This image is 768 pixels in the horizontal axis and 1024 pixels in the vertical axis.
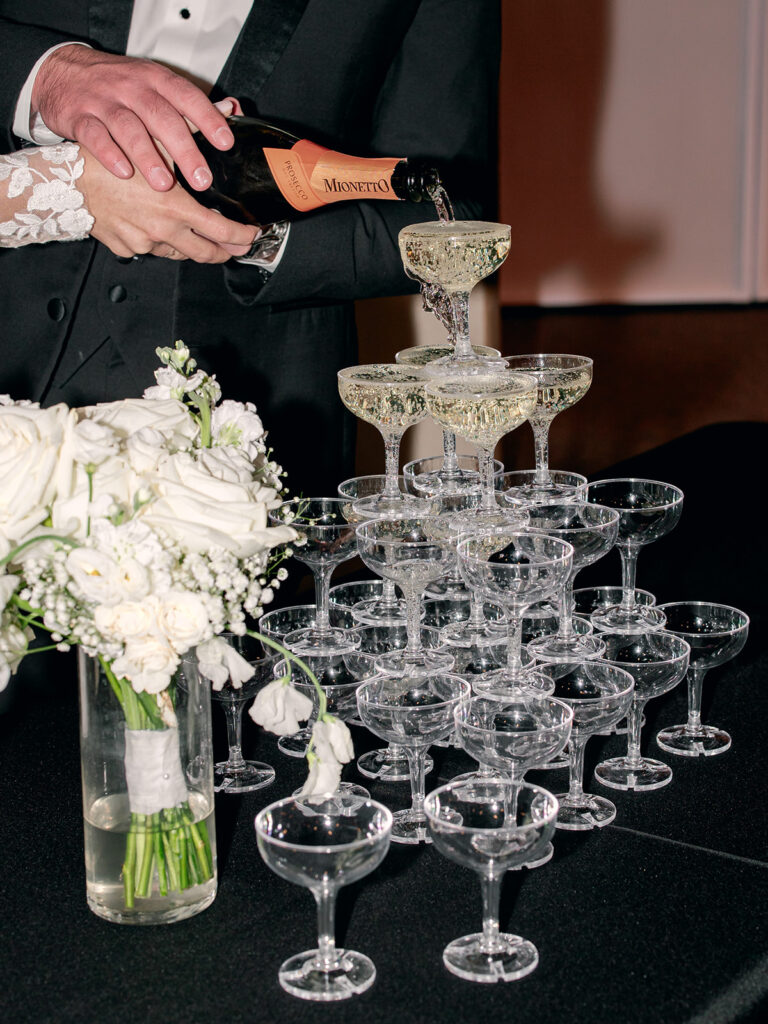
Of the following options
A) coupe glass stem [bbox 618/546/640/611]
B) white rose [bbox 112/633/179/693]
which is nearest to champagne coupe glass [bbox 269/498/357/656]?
coupe glass stem [bbox 618/546/640/611]

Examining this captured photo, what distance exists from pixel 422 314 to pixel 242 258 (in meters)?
2.16

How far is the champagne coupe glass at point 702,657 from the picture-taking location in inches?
54.4

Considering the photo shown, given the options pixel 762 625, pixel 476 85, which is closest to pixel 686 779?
pixel 762 625

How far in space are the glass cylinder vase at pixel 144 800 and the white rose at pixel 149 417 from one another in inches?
7.5

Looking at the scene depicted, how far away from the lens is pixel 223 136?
1527mm

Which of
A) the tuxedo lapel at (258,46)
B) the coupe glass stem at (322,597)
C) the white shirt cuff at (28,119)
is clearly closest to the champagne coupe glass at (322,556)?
the coupe glass stem at (322,597)

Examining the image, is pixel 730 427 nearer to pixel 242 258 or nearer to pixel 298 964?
pixel 242 258

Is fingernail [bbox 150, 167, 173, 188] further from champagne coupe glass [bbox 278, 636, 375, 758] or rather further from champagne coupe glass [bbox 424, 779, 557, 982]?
champagne coupe glass [bbox 424, 779, 557, 982]

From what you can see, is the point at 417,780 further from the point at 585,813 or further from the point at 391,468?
the point at 391,468

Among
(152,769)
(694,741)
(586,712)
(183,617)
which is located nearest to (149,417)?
(183,617)

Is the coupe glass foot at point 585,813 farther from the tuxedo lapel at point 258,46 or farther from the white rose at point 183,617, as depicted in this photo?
the tuxedo lapel at point 258,46

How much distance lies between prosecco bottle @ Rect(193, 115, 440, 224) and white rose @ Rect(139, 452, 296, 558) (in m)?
0.61

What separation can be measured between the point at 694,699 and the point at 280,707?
64 centimetres

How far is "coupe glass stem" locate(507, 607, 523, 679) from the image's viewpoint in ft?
3.86
